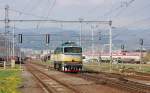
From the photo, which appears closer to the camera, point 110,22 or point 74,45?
point 74,45

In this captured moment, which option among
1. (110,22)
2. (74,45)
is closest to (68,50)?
(74,45)

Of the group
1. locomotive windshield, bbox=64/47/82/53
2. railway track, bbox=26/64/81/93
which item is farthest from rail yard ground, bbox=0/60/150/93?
locomotive windshield, bbox=64/47/82/53

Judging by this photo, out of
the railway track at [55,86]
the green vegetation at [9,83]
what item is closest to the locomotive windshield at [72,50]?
the green vegetation at [9,83]

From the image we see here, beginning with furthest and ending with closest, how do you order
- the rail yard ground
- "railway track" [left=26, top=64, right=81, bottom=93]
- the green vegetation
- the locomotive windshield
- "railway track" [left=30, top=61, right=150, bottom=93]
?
1. the locomotive windshield
2. the green vegetation
3. the rail yard ground
4. "railway track" [left=26, top=64, right=81, bottom=93]
5. "railway track" [left=30, top=61, right=150, bottom=93]

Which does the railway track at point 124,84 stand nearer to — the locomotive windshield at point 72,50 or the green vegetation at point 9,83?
the green vegetation at point 9,83

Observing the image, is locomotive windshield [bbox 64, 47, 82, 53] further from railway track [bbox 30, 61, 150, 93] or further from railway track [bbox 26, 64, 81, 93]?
railway track [bbox 26, 64, 81, 93]

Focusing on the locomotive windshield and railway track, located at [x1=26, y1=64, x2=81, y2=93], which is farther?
the locomotive windshield

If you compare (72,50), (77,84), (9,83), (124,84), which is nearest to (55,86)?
(77,84)

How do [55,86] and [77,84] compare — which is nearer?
[55,86]

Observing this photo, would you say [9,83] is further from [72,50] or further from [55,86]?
[72,50]

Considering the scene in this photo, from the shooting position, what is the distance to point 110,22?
69500 mm

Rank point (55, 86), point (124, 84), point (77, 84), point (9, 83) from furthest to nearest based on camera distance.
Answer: point (9, 83) < point (77, 84) < point (55, 86) < point (124, 84)

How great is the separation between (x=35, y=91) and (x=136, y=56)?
12557 cm

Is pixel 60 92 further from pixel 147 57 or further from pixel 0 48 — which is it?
pixel 147 57
